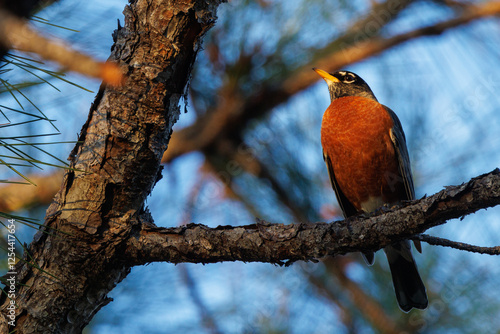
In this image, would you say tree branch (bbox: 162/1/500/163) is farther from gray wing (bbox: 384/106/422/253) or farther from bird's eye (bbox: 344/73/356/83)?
bird's eye (bbox: 344/73/356/83)

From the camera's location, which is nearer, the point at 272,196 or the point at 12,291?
the point at 12,291

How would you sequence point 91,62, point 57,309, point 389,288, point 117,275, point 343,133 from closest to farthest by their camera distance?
1. point 57,309
2. point 117,275
3. point 91,62
4. point 389,288
5. point 343,133

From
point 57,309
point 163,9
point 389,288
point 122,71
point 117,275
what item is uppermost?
point 163,9

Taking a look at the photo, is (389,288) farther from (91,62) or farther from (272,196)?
(91,62)

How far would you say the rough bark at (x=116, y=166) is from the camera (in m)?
1.90

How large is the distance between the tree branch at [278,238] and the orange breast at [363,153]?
68.3 inches

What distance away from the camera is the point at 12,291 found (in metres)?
1.87

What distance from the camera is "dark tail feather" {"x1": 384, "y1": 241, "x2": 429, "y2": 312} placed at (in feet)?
9.95

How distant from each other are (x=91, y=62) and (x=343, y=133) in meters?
2.00

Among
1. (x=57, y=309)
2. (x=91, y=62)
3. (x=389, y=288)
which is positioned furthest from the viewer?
(x=389, y=288)

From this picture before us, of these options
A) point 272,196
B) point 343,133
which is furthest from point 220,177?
point 343,133

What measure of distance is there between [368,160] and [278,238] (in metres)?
1.92

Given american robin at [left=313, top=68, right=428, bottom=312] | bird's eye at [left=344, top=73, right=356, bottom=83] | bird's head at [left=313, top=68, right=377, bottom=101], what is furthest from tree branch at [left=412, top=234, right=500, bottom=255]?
bird's eye at [left=344, top=73, right=356, bottom=83]

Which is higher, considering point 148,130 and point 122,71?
point 122,71
